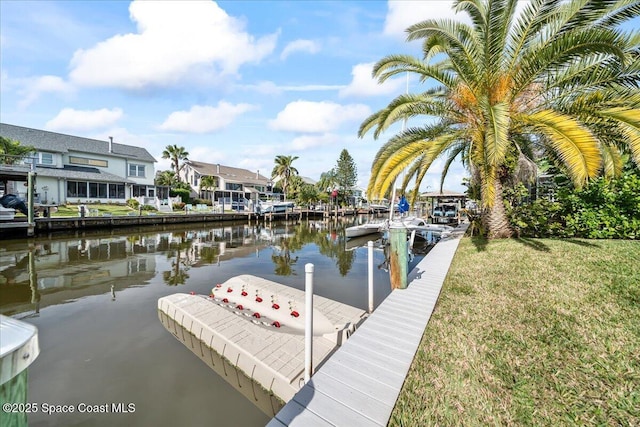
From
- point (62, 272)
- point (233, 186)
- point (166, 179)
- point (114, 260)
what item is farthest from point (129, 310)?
point (233, 186)

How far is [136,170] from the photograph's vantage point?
3581cm

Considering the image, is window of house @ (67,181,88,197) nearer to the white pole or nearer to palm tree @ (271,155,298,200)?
palm tree @ (271,155,298,200)

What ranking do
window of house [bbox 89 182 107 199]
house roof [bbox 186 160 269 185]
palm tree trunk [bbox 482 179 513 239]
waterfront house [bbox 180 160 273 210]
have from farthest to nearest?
1. house roof [bbox 186 160 269 185]
2. waterfront house [bbox 180 160 273 210]
3. window of house [bbox 89 182 107 199]
4. palm tree trunk [bbox 482 179 513 239]

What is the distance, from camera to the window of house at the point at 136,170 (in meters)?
35.4

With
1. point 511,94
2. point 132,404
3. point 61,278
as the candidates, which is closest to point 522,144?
point 511,94

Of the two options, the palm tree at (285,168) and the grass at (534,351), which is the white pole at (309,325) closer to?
the grass at (534,351)

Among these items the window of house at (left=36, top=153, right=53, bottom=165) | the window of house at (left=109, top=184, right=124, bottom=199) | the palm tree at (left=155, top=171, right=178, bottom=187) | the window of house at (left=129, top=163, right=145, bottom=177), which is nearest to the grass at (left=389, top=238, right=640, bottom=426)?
the window of house at (left=109, top=184, right=124, bottom=199)

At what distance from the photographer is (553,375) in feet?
11.0

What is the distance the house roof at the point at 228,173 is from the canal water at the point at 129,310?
102ft

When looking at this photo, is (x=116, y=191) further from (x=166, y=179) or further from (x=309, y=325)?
(x=309, y=325)

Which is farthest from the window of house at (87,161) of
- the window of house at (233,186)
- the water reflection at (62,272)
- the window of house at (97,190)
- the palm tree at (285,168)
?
the palm tree at (285,168)

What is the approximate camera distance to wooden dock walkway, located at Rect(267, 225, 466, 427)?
2900 mm

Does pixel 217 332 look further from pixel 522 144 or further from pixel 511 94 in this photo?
pixel 522 144

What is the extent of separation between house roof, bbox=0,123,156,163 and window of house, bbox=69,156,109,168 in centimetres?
83
